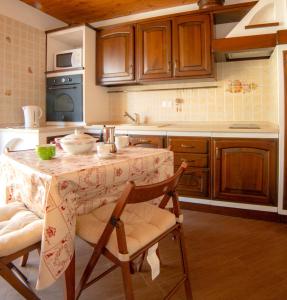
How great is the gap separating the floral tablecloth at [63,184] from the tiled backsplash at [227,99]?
72.1 inches

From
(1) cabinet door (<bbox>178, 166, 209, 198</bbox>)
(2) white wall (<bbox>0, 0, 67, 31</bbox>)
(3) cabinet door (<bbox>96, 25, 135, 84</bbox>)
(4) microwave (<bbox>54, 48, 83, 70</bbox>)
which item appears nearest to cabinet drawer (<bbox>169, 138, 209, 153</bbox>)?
(1) cabinet door (<bbox>178, 166, 209, 198</bbox>)

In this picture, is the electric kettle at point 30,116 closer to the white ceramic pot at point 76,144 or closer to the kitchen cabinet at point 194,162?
the kitchen cabinet at point 194,162

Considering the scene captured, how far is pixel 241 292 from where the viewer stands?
1542 millimetres

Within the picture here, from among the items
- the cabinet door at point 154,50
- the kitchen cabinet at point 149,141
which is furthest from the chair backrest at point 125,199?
the cabinet door at point 154,50

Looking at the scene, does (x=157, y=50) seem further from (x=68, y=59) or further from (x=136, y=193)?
(x=136, y=193)

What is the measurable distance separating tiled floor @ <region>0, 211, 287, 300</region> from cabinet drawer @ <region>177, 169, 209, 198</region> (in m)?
0.40

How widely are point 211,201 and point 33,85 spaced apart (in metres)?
2.65

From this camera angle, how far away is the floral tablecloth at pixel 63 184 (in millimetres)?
1054

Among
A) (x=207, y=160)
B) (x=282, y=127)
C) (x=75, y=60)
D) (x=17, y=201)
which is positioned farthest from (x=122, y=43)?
(x=17, y=201)

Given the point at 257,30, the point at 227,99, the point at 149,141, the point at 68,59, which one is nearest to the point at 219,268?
the point at 149,141

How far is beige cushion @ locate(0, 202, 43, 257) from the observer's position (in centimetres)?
109

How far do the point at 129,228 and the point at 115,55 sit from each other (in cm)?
270

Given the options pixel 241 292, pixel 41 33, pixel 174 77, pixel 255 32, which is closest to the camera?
pixel 241 292

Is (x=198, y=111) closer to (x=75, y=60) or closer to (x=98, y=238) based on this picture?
(x=75, y=60)
